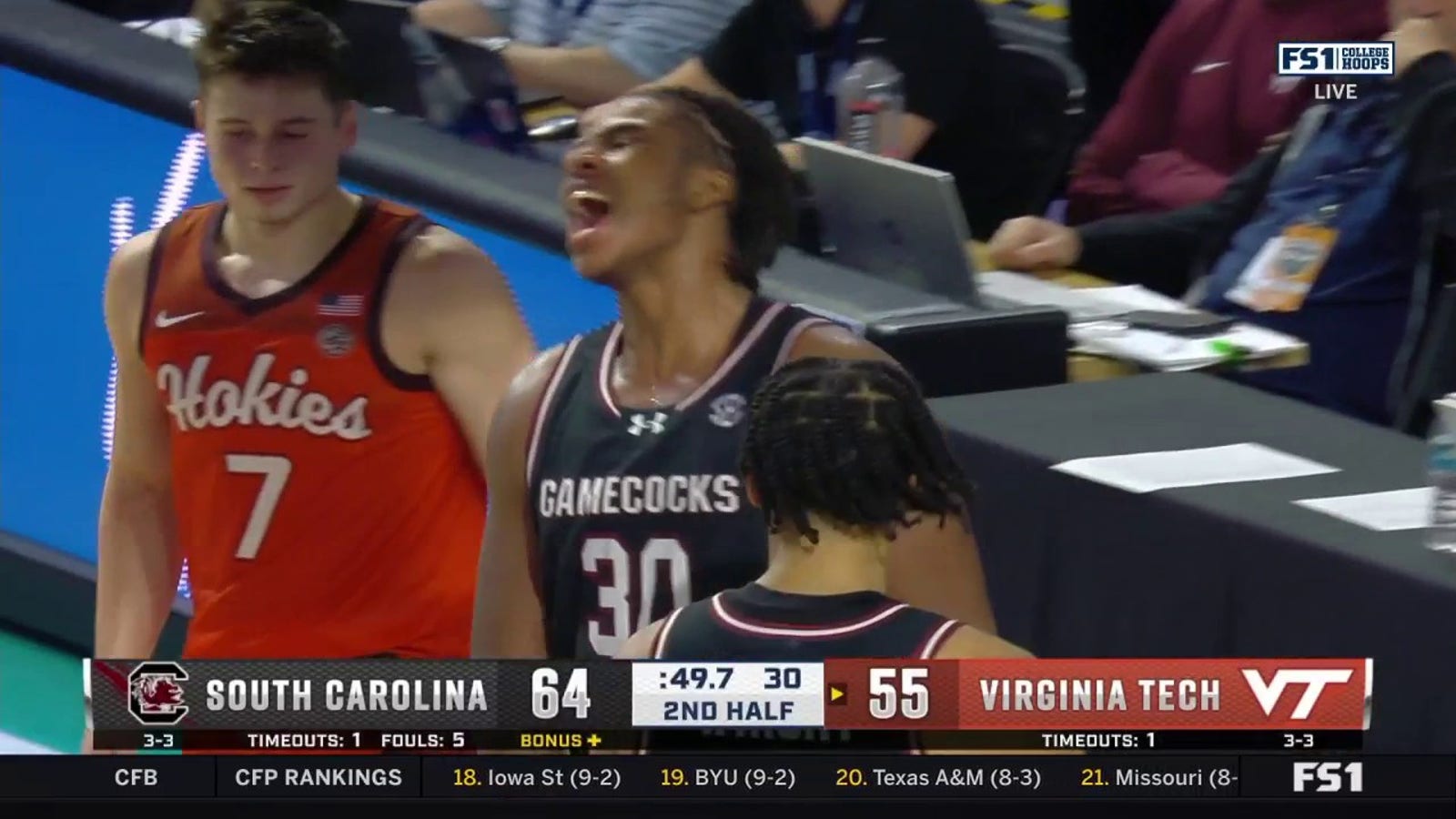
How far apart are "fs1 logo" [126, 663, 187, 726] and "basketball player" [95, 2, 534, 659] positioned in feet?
0.95

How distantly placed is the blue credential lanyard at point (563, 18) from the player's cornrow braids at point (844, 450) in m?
1.91

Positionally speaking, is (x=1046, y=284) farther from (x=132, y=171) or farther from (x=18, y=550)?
(x=18, y=550)

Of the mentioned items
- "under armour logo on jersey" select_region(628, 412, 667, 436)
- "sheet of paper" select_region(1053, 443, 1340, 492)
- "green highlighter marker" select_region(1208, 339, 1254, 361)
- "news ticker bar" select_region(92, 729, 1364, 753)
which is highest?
"under armour logo on jersey" select_region(628, 412, 667, 436)

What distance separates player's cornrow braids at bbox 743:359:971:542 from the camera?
2.32 m

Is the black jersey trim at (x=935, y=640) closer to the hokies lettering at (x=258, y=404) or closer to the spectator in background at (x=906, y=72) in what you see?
the hokies lettering at (x=258, y=404)

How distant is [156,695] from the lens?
2662 mm

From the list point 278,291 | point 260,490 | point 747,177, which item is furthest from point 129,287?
point 747,177

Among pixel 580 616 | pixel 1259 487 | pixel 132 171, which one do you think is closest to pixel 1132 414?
pixel 1259 487

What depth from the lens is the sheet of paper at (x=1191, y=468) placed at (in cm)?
295

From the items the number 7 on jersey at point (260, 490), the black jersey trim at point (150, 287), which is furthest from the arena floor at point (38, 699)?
the black jersey trim at point (150, 287)

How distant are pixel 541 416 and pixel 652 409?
113 millimetres

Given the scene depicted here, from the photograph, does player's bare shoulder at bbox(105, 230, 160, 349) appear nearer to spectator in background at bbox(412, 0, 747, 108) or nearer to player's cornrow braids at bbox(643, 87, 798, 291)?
player's cornrow braids at bbox(643, 87, 798, 291)

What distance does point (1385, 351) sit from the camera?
3.52m

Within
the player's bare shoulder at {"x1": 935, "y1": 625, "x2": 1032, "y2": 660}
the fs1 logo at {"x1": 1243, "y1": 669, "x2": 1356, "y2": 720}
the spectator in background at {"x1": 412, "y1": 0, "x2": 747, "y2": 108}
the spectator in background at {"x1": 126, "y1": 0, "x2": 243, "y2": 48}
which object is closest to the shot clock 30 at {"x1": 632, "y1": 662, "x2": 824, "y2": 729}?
the player's bare shoulder at {"x1": 935, "y1": 625, "x2": 1032, "y2": 660}
